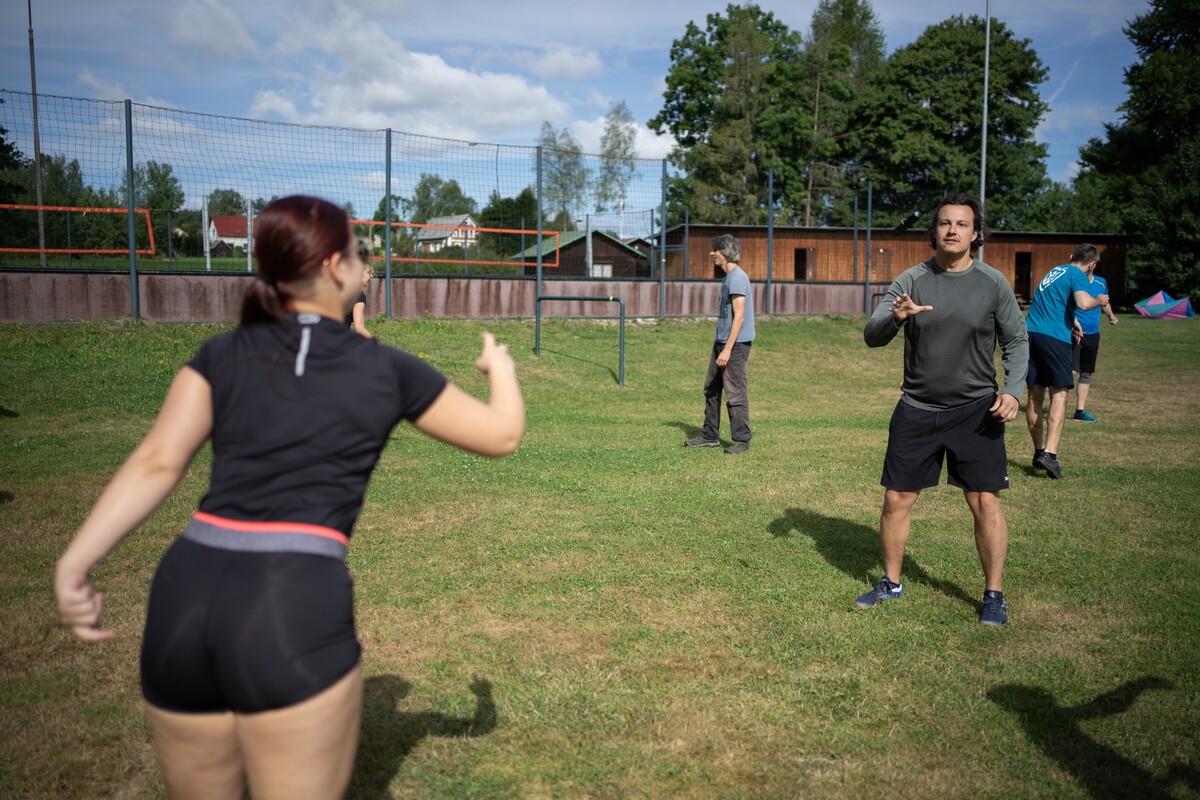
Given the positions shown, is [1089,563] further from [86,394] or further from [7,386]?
[7,386]

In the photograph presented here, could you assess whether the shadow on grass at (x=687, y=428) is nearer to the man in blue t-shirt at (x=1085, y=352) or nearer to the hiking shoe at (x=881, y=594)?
the man in blue t-shirt at (x=1085, y=352)

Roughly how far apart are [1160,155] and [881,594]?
172ft

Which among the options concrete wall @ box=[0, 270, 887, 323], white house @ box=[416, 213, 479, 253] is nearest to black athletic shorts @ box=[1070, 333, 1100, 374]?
concrete wall @ box=[0, 270, 887, 323]

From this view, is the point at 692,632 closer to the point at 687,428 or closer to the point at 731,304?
the point at 731,304

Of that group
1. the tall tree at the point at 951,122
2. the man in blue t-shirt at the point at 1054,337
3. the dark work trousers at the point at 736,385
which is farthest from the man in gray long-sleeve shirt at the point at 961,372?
the tall tree at the point at 951,122

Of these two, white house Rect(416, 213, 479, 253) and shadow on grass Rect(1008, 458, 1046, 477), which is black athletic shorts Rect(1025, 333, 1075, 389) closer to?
shadow on grass Rect(1008, 458, 1046, 477)

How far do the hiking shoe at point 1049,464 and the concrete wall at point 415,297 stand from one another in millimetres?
9466

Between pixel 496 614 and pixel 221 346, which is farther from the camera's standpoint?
pixel 496 614

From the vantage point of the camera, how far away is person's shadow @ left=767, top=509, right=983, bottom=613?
517 centimetres

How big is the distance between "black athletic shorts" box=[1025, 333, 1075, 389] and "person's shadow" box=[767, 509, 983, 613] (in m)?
3.68

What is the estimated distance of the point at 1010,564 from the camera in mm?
5496

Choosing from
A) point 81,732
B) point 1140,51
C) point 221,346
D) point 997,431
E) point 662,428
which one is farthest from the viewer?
point 1140,51

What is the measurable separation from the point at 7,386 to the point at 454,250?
11043 mm

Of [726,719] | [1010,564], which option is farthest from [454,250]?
[726,719]
